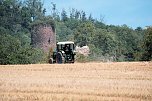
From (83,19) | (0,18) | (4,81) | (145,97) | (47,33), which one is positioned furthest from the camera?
(83,19)

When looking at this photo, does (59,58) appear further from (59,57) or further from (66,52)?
(66,52)

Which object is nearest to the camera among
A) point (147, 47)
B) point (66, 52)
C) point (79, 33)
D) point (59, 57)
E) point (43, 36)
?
point (59, 57)

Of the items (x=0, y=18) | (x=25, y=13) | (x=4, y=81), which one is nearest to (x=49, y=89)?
(x=4, y=81)

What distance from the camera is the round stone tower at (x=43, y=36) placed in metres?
82.4

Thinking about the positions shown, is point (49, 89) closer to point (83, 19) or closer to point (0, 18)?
point (0, 18)

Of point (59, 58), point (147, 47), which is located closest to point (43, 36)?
point (147, 47)

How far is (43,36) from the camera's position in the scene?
82.9 metres

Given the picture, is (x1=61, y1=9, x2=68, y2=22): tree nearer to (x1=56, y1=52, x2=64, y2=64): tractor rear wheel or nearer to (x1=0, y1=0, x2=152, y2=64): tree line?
(x1=0, y1=0, x2=152, y2=64): tree line

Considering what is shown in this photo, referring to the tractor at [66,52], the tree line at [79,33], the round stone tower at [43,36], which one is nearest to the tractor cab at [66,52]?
the tractor at [66,52]

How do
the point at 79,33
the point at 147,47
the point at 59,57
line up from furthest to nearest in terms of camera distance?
the point at 79,33, the point at 147,47, the point at 59,57

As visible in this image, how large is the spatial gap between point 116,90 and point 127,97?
4.31ft

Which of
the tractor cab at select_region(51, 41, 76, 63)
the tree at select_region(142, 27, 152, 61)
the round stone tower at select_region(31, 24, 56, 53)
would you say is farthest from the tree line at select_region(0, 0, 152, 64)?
the tractor cab at select_region(51, 41, 76, 63)

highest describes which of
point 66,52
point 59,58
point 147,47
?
point 147,47

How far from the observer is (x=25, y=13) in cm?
12144
